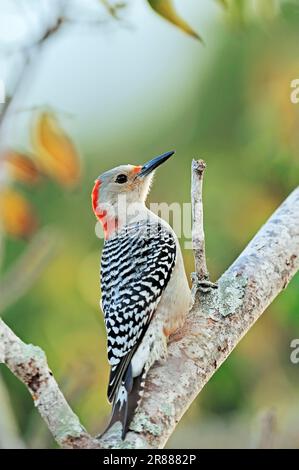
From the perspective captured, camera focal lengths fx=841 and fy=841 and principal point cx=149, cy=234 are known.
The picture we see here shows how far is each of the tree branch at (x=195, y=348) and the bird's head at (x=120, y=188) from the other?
0.68 m

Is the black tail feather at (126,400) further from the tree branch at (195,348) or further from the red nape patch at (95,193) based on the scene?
the red nape patch at (95,193)

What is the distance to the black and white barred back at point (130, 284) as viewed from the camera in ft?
6.94

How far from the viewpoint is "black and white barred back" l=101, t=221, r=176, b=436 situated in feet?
6.94

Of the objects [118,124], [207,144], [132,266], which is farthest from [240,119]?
[132,266]

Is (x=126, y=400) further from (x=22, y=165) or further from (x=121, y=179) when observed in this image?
(x=121, y=179)

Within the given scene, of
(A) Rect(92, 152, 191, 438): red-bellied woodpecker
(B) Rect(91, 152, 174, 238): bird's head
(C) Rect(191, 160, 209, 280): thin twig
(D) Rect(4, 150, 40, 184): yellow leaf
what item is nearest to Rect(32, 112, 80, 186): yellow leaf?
(D) Rect(4, 150, 40, 184): yellow leaf

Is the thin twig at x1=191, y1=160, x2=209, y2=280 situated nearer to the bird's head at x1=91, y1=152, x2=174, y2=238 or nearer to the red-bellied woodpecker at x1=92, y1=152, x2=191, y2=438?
the red-bellied woodpecker at x1=92, y1=152, x2=191, y2=438

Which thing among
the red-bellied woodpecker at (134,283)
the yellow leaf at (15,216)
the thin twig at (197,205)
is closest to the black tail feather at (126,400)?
the red-bellied woodpecker at (134,283)

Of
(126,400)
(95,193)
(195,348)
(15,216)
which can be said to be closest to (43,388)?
(126,400)

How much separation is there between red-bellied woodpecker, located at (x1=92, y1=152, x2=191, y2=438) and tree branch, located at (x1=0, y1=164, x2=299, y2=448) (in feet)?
0.27

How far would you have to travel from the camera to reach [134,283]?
7.58 feet

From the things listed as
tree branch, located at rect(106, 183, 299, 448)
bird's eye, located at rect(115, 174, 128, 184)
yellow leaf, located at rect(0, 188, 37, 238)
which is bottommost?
tree branch, located at rect(106, 183, 299, 448)

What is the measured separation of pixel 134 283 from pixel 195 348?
1.62ft

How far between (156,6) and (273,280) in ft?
2.97
